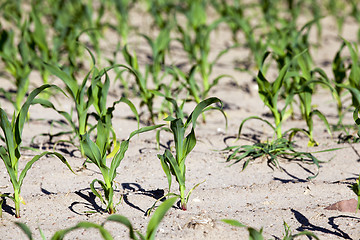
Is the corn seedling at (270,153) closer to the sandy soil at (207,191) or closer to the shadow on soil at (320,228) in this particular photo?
the sandy soil at (207,191)

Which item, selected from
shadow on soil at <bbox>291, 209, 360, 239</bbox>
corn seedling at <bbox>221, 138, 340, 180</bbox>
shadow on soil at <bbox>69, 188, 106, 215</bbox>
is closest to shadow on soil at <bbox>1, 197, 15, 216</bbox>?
shadow on soil at <bbox>69, 188, 106, 215</bbox>

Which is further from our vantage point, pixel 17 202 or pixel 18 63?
pixel 18 63

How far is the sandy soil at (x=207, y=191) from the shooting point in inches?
89.7

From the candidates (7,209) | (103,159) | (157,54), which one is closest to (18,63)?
(157,54)

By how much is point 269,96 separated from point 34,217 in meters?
1.42

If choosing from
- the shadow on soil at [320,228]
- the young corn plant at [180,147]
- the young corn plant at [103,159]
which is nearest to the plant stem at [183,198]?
the young corn plant at [180,147]

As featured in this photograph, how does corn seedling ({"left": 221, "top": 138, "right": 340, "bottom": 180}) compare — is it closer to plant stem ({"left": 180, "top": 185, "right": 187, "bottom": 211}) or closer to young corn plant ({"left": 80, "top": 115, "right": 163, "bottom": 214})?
plant stem ({"left": 180, "top": 185, "right": 187, "bottom": 211})

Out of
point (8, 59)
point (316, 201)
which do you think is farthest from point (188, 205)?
point (8, 59)

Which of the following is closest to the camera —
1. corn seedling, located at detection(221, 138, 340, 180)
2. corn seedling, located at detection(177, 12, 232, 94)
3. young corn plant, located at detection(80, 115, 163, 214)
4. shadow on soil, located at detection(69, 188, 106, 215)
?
young corn plant, located at detection(80, 115, 163, 214)

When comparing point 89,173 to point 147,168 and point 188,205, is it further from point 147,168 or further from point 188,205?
point 188,205

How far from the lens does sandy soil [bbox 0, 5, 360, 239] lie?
2277mm

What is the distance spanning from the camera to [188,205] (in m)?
2.51

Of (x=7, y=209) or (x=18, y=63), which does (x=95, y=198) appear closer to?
(x=7, y=209)

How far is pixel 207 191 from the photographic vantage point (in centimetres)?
262
